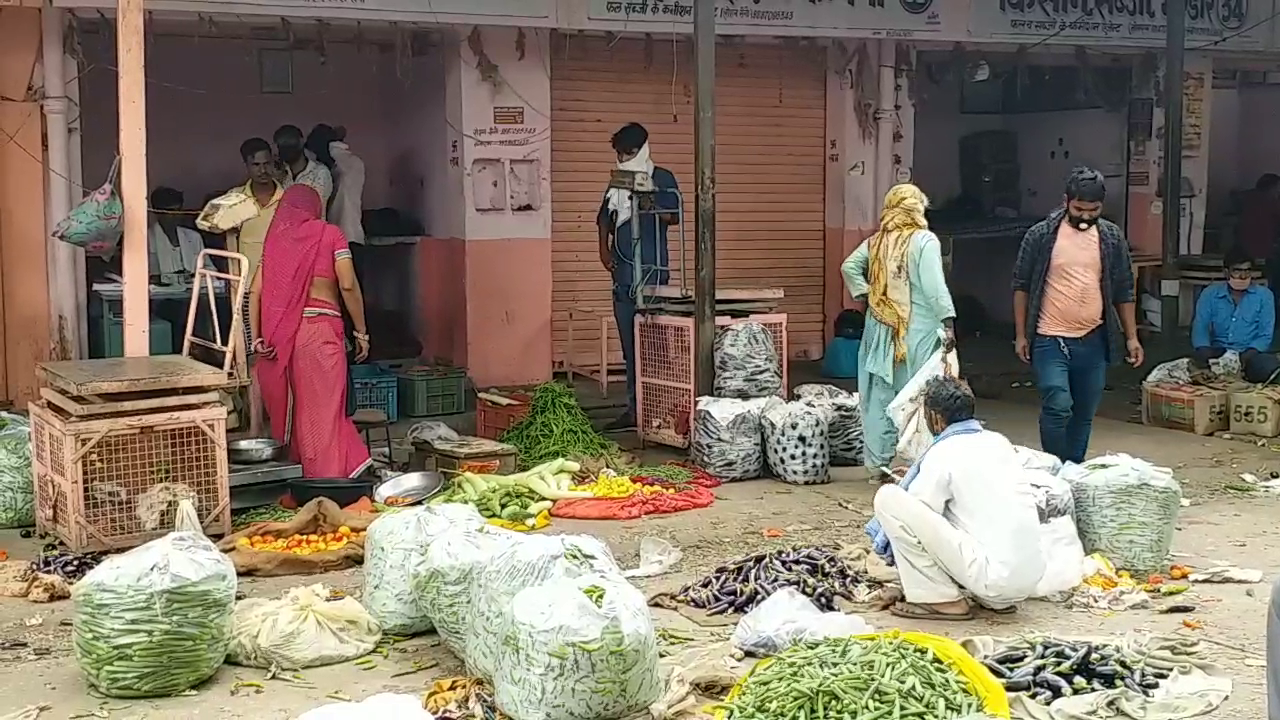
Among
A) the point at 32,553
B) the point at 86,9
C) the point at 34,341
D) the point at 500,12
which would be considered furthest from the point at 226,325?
the point at 32,553

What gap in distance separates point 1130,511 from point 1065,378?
1.52 m

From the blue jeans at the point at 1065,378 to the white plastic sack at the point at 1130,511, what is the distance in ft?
4.26

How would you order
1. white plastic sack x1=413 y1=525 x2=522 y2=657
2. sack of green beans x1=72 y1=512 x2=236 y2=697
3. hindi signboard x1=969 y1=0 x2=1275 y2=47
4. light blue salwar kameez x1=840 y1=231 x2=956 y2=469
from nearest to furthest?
sack of green beans x1=72 y1=512 x2=236 y2=697, white plastic sack x1=413 y1=525 x2=522 y2=657, light blue salwar kameez x1=840 y1=231 x2=956 y2=469, hindi signboard x1=969 y1=0 x2=1275 y2=47

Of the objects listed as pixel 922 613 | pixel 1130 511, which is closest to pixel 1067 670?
pixel 922 613

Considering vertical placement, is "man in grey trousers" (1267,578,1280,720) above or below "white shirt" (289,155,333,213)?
below

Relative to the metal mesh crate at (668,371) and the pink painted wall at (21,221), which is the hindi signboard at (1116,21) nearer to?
the metal mesh crate at (668,371)

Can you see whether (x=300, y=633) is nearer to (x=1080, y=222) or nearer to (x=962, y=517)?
(x=962, y=517)

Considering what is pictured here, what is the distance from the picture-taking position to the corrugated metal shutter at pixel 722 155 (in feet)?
40.2

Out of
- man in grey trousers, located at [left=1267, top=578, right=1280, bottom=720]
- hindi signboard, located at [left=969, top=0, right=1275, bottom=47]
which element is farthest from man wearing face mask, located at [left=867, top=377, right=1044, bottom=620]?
hindi signboard, located at [left=969, top=0, right=1275, bottom=47]

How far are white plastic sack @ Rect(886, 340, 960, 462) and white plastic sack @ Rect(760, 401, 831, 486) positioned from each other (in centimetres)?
69

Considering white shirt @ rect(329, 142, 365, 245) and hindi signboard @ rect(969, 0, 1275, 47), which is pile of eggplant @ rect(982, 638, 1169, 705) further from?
hindi signboard @ rect(969, 0, 1275, 47)

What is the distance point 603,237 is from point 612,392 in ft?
7.11

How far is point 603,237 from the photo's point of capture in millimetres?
10266

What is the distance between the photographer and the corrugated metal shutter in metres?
12.3
